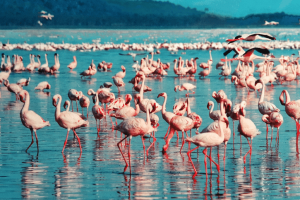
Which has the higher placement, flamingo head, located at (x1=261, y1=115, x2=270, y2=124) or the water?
flamingo head, located at (x1=261, y1=115, x2=270, y2=124)

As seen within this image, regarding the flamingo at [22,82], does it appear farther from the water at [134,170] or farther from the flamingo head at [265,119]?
the flamingo head at [265,119]

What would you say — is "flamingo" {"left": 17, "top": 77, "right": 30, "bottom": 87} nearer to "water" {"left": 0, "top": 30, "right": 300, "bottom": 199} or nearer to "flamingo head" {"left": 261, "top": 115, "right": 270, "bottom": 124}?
"water" {"left": 0, "top": 30, "right": 300, "bottom": 199}

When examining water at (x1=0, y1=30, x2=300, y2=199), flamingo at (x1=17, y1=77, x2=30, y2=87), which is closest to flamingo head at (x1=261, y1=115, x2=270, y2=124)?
water at (x1=0, y1=30, x2=300, y2=199)

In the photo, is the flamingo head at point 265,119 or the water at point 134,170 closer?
the water at point 134,170

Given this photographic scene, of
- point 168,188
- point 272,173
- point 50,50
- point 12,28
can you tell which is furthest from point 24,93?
point 12,28

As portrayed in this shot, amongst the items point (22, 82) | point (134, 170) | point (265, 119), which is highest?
point (22, 82)

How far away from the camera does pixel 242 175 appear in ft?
27.1

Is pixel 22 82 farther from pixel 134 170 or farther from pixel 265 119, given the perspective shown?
pixel 134 170

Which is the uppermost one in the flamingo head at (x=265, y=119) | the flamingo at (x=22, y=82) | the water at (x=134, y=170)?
the flamingo at (x=22, y=82)

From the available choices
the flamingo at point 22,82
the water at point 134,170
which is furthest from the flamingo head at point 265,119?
the flamingo at point 22,82

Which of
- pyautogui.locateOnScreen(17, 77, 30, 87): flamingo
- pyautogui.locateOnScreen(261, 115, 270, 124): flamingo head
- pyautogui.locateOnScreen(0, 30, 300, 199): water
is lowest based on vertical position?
pyautogui.locateOnScreen(0, 30, 300, 199): water

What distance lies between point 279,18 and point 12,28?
332 ft

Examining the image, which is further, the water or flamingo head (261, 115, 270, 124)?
flamingo head (261, 115, 270, 124)

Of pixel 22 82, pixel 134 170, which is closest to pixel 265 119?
pixel 134 170
